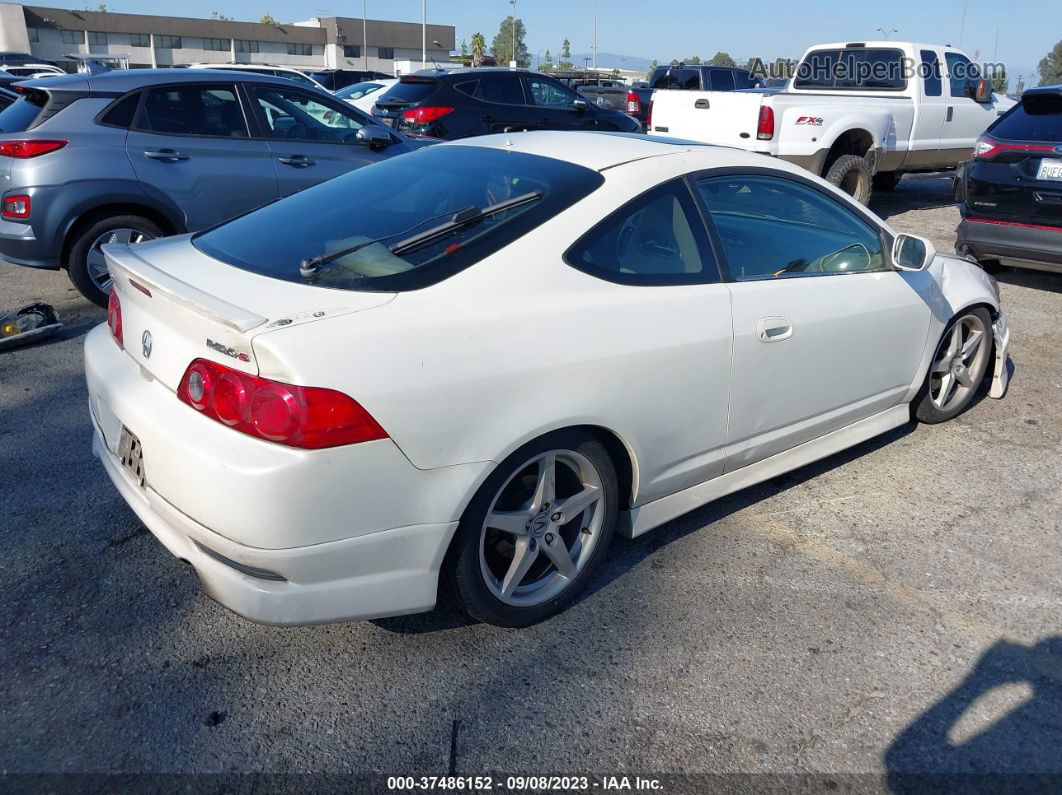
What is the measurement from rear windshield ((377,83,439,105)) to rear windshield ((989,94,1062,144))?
23.1 feet

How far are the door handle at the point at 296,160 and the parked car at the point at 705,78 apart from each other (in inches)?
544

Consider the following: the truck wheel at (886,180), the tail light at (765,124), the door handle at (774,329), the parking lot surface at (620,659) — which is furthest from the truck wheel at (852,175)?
the door handle at (774,329)

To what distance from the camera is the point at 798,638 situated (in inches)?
119

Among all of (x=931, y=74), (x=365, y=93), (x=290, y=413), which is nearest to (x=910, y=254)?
(x=290, y=413)

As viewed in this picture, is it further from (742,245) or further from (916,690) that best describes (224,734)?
(742,245)

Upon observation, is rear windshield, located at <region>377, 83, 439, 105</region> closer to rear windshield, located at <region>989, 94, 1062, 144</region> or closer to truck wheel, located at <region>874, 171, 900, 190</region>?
truck wheel, located at <region>874, 171, 900, 190</region>

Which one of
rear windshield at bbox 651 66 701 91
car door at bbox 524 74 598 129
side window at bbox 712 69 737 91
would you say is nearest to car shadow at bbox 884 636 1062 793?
car door at bbox 524 74 598 129

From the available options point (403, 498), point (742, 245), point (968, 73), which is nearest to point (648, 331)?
point (742, 245)

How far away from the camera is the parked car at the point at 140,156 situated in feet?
20.2

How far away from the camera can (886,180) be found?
1277 cm

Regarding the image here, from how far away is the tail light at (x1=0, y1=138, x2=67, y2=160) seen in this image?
6137mm

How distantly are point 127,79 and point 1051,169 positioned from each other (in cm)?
696

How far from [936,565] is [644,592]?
47.3 inches

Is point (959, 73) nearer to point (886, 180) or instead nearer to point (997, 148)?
point (886, 180)
